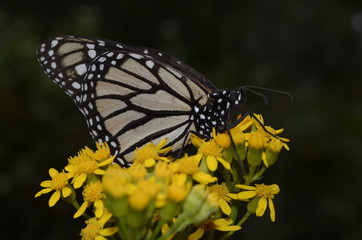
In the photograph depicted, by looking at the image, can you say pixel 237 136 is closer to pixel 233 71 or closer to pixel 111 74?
pixel 111 74

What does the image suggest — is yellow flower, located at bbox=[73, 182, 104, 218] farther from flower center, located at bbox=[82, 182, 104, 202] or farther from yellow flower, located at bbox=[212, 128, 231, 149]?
yellow flower, located at bbox=[212, 128, 231, 149]

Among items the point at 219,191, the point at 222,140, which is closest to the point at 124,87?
the point at 222,140

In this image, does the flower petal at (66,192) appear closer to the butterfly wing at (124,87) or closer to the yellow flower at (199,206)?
the butterfly wing at (124,87)

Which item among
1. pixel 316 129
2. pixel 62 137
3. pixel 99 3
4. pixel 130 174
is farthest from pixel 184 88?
pixel 99 3

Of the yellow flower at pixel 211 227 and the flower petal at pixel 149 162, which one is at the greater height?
the flower petal at pixel 149 162

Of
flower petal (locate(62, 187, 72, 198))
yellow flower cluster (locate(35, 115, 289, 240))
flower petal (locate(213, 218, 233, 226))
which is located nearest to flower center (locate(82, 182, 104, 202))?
yellow flower cluster (locate(35, 115, 289, 240))

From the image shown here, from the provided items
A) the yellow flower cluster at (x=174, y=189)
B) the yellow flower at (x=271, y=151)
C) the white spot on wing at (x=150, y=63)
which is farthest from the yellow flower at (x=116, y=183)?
the white spot on wing at (x=150, y=63)
